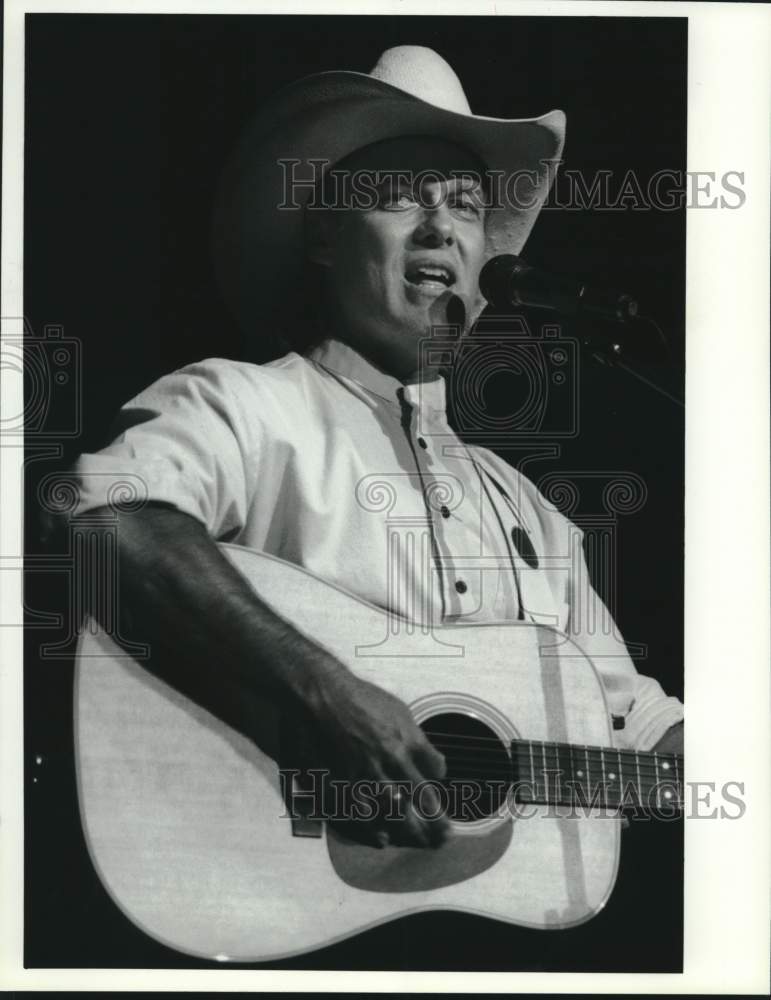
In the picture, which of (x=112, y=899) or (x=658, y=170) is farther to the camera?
(x=658, y=170)

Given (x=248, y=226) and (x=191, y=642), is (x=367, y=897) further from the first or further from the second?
(x=248, y=226)

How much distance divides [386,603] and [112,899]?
0.78 metres

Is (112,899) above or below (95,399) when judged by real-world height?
below

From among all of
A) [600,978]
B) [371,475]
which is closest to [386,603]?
[371,475]

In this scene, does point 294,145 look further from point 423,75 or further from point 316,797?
point 316,797

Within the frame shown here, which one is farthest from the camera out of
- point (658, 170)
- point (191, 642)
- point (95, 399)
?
point (658, 170)

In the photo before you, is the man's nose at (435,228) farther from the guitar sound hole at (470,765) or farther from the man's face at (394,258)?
the guitar sound hole at (470,765)

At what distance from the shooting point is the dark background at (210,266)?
9.29ft

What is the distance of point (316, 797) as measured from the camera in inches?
107

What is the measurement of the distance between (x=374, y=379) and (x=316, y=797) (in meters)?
0.85

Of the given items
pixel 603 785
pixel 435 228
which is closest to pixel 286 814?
pixel 603 785

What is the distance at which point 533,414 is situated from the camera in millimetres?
2994

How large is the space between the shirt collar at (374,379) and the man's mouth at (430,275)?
19 centimetres

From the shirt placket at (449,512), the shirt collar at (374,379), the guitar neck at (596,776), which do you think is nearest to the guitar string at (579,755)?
the guitar neck at (596,776)
